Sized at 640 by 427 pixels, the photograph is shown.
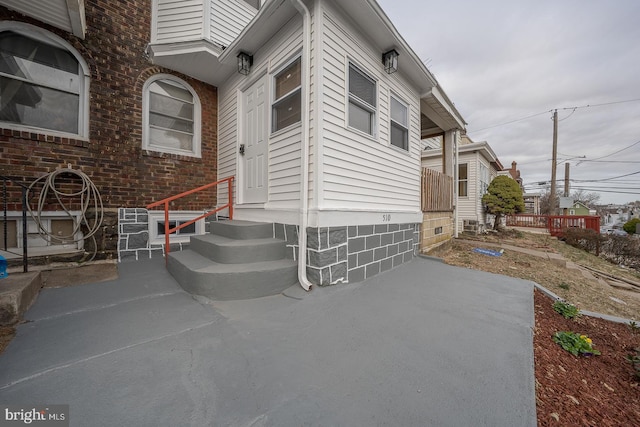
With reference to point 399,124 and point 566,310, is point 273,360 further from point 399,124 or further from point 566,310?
point 399,124

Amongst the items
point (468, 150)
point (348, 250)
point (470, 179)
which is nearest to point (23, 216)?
point (348, 250)

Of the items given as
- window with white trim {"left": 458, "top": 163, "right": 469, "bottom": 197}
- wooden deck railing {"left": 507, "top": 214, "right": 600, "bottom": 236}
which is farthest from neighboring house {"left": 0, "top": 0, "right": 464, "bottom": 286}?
wooden deck railing {"left": 507, "top": 214, "right": 600, "bottom": 236}

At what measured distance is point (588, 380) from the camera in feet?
5.75

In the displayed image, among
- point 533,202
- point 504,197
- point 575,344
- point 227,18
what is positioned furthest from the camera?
point 533,202

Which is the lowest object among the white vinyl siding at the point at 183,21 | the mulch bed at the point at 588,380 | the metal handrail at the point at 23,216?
the mulch bed at the point at 588,380

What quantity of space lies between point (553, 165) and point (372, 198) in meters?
20.5

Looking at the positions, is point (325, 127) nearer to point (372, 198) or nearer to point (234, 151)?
point (372, 198)

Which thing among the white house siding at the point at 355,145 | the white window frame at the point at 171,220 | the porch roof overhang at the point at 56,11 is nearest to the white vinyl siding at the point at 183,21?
the porch roof overhang at the point at 56,11

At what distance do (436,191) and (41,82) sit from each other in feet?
26.0

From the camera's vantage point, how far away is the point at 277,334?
2037mm

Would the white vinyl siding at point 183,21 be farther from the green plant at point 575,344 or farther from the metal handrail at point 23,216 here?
the green plant at point 575,344

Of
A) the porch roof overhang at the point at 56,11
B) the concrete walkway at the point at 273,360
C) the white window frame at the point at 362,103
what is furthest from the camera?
the white window frame at the point at 362,103

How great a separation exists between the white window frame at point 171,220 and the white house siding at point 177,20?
3.24 meters

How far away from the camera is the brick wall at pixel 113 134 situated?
3.43m
